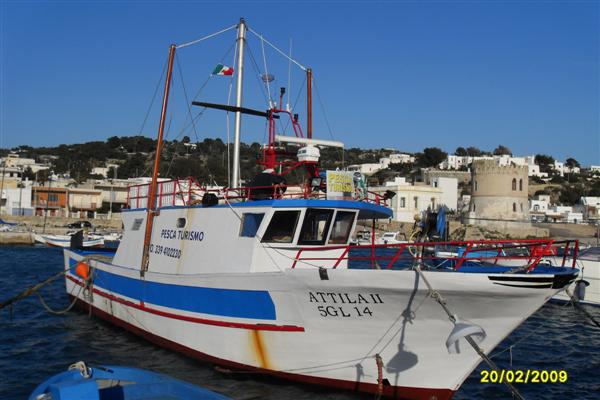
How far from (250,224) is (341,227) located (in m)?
2.13

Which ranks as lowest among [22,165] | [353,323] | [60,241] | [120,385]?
[60,241]

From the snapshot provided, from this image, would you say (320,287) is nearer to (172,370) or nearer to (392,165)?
(172,370)

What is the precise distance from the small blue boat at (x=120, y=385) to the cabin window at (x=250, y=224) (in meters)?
4.37

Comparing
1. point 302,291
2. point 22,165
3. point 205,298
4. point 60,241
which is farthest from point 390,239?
point 22,165

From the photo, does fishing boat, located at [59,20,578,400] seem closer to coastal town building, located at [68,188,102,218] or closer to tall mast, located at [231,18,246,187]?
tall mast, located at [231,18,246,187]

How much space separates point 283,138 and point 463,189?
118503mm

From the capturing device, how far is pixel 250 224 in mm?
12984

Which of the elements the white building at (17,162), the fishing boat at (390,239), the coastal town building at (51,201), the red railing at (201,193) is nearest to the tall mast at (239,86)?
the red railing at (201,193)

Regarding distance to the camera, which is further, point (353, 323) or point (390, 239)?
point (390, 239)

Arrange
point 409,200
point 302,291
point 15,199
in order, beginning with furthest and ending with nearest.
A: point 15,199, point 409,200, point 302,291

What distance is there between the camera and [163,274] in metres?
14.4

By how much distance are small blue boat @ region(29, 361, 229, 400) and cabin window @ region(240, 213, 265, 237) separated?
172 inches

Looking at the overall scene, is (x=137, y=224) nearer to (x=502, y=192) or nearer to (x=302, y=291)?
(x=302, y=291)

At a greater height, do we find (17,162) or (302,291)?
(17,162)
